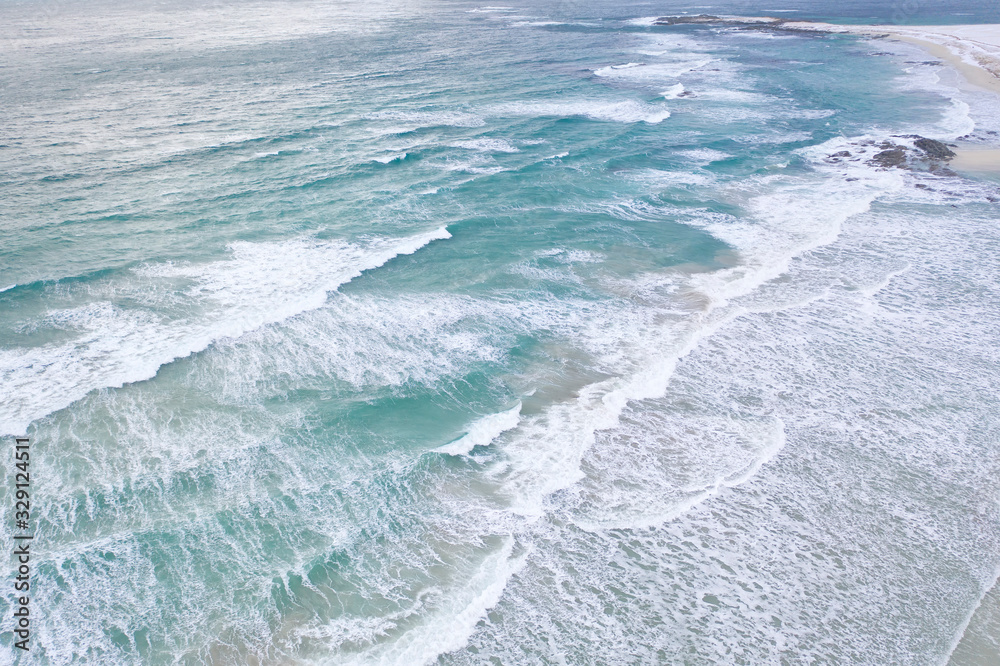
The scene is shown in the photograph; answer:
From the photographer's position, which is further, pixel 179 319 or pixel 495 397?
pixel 179 319

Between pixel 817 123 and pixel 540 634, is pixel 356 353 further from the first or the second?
pixel 817 123

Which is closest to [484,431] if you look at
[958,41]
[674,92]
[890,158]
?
[890,158]

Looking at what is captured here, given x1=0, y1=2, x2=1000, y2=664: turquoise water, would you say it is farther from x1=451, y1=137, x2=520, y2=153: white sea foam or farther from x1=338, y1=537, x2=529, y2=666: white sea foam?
x1=451, y1=137, x2=520, y2=153: white sea foam

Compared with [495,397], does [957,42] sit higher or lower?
higher

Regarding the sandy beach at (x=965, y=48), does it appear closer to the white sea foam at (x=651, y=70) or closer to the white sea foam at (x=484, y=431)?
the white sea foam at (x=651, y=70)

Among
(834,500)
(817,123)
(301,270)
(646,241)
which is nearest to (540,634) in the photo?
(834,500)

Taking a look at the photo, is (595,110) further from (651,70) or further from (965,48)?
(965,48)
